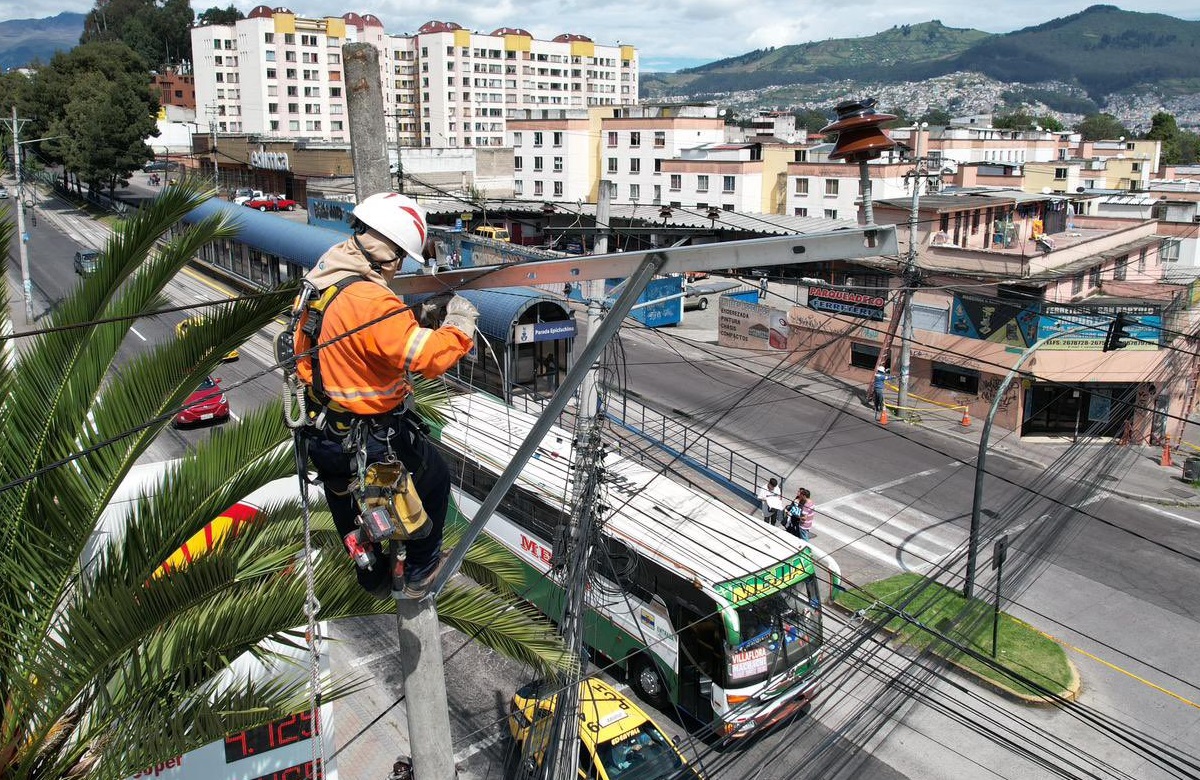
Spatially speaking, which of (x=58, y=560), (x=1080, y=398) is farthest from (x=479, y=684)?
(x=1080, y=398)

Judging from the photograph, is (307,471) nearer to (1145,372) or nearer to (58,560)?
(58,560)

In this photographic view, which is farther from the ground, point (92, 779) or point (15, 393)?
point (15, 393)

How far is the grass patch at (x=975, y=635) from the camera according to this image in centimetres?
1385

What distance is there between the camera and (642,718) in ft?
35.4

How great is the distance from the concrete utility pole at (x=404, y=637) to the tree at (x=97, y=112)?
4567 cm

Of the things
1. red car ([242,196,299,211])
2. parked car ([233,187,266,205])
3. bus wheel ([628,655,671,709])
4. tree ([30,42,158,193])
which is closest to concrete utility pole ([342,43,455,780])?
bus wheel ([628,655,671,709])

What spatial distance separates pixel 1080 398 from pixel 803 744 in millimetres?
19479

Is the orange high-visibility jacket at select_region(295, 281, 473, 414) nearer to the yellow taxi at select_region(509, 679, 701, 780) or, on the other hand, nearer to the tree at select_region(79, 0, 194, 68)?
the yellow taxi at select_region(509, 679, 701, 780)

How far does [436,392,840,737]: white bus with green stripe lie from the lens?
12.0 m

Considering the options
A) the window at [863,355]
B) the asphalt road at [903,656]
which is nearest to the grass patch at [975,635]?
the asphalt road at [903,656]

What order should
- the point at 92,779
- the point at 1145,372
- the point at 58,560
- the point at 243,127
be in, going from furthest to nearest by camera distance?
the point at 243,127 < the point at 1145,372 < the point at 58,560 < the point at 92,779

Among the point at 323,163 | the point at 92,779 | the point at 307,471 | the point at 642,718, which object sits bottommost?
the point at 642,718

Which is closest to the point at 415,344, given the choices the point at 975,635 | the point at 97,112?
the point at 975,635

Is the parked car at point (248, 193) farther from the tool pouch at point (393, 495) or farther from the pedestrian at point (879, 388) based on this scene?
the tool pouch at point (393, 495)
